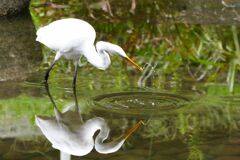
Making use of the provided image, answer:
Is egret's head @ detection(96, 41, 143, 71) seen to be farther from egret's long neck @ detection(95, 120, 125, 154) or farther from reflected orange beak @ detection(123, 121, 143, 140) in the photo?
egret's long neck @ detection(95, 120, 125, 154)

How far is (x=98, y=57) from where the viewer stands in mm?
6133

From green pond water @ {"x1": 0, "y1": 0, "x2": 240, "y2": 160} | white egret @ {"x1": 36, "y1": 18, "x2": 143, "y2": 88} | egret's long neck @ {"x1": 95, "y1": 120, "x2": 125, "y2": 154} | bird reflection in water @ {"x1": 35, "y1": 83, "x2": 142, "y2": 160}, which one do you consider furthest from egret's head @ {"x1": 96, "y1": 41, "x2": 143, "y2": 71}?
egret's long neck @ {"x1": 95, "y1": 120, "x2": 125, "y2": 154}

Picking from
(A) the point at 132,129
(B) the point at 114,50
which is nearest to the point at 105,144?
(A) the point at 132,129

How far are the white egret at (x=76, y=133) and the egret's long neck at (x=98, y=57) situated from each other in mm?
727

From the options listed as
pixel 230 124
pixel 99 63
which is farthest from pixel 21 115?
pixel 230 124

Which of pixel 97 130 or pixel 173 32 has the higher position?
pixel 173 32

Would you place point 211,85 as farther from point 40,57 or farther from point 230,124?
point 40,57

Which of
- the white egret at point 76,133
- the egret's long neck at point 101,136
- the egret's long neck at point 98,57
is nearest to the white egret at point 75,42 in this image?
the egret's long neck at point 98,57

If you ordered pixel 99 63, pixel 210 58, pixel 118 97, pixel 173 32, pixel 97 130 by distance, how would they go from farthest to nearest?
pixel 173 32 → pixel 210 58 → pixel 99 63 → pixel 118 97 → pixel 97 130

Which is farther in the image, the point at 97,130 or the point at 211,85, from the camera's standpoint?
the point at 211,85

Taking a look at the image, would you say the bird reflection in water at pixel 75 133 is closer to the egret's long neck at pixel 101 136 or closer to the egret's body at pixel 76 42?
the egret's long neck at pixel 101 136

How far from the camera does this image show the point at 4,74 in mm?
6352

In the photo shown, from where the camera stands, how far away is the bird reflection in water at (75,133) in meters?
4.60

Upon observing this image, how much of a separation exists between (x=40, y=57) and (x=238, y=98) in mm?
2127
